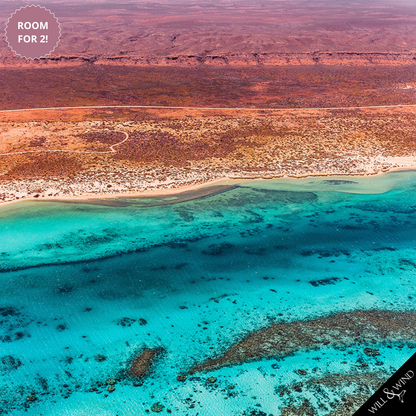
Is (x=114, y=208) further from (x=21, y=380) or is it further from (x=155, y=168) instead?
(x=21, y=380)

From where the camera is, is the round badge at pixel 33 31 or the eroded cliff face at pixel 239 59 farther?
the eroded cliff face at pixel 239 59

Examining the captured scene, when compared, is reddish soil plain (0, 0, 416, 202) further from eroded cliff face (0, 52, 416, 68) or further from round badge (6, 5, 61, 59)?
round badge (6, 5, 61, 59)

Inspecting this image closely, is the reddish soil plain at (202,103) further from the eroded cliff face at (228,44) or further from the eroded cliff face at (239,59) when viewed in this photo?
the eroded cliff face at (228,44)

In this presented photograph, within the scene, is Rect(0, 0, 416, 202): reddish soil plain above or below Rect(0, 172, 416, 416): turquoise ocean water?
above

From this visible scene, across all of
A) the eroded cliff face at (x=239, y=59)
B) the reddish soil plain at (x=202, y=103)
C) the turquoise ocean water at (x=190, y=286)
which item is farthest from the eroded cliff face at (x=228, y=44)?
the turquoise ocean water at (x=190, y=286)

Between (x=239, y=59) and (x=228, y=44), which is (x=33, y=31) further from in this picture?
(x=228, y=44)

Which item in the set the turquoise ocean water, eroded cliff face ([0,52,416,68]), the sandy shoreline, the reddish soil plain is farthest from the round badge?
the turquoise ocean water

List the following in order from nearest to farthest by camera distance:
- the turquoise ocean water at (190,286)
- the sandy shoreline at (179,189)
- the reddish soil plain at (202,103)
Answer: the turquoise ocean water at (190,286) < the sandy shoreline at (179,189) < the reddish soil plain at (202,103)
